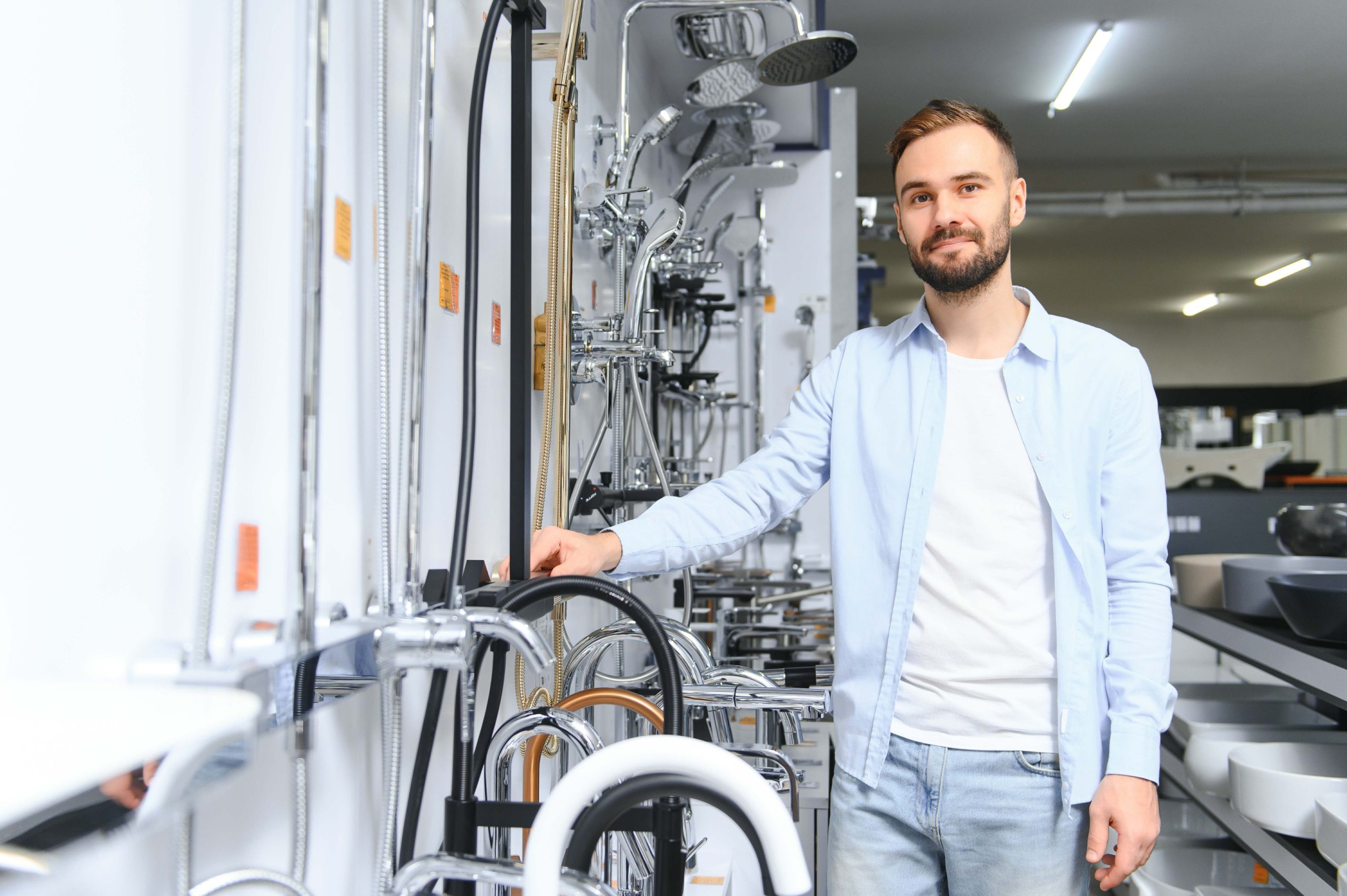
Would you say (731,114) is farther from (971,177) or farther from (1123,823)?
(1123,823)

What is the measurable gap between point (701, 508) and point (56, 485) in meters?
0.86

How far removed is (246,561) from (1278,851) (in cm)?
201

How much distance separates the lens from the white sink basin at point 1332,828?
1643 mm

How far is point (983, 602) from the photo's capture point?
1266 mm

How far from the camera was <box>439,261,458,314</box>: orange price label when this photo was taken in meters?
1.25

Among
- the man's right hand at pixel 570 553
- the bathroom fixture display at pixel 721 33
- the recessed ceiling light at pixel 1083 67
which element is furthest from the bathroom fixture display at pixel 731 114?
the recessed ceiling light at pixel 1083 67

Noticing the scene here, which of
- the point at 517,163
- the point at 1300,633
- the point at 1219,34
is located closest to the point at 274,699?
the point at 517,163

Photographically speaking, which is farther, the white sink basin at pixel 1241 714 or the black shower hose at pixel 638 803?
the white sink basin at pixel 1241 714

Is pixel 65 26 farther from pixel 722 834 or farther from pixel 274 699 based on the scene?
pixel 722 834

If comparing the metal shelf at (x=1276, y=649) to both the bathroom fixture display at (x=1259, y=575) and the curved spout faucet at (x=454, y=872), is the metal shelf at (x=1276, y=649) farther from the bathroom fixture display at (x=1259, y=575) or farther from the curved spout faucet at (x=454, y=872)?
the curved spout faucet at (x=454, y=872)

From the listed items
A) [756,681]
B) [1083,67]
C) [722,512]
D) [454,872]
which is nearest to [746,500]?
[722,512]

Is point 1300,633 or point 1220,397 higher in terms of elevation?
point 1220,397

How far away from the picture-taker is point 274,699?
2.25ft

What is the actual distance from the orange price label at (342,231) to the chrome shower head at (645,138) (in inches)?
35.9
